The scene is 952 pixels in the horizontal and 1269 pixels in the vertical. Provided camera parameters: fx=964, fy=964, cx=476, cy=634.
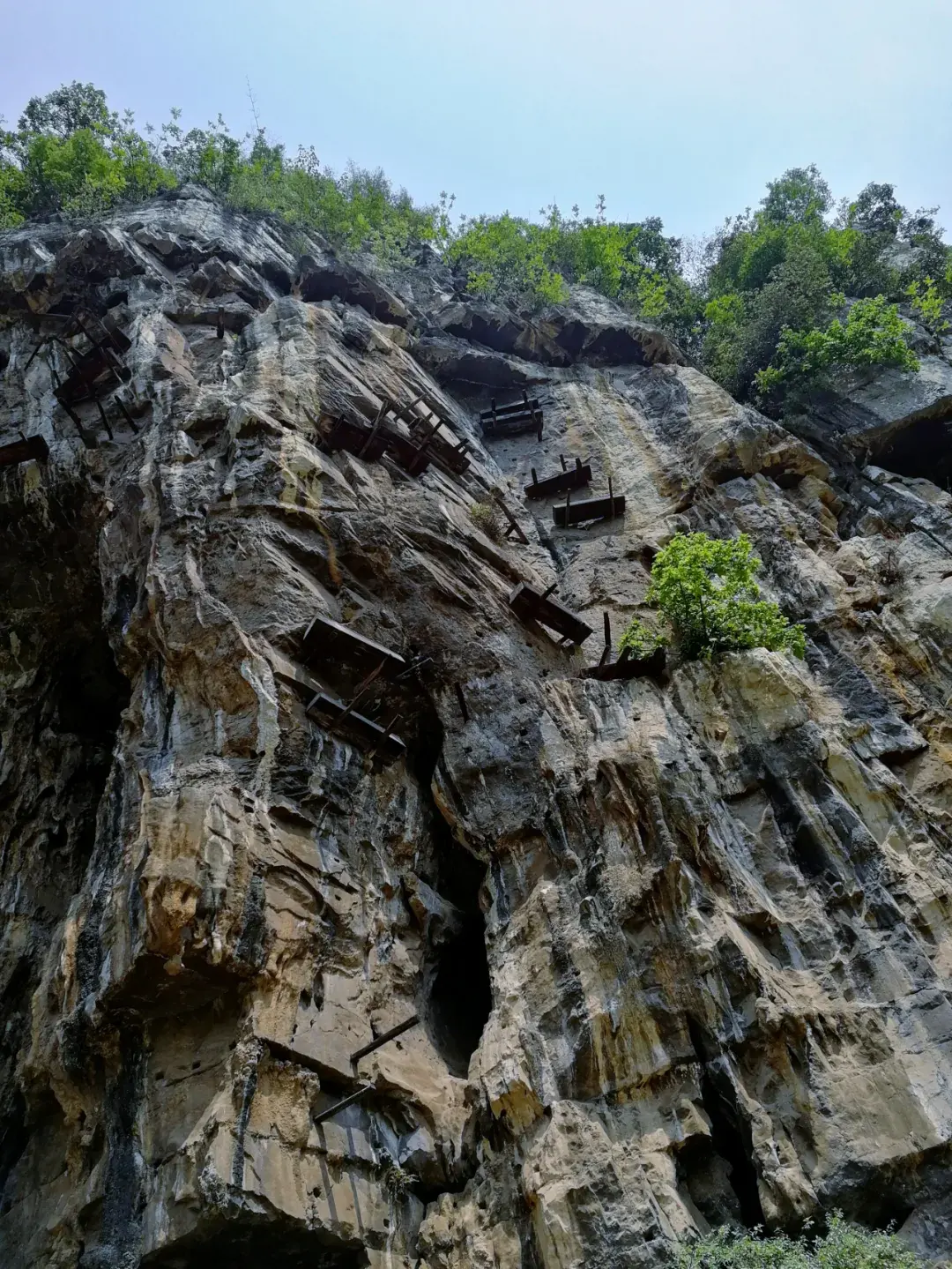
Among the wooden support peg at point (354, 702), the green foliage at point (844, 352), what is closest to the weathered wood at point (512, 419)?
the green foliage at point (844, 352)

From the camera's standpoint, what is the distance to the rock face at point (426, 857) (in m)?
10.6

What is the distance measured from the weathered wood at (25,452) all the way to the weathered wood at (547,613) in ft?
35.4

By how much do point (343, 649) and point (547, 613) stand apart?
158 inches

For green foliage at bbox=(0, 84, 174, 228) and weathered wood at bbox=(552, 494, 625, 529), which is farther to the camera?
green foliage at bbox=(0, 84, 174, 228)

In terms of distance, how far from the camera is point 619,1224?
9.95 metres

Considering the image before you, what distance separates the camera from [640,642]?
650 inches

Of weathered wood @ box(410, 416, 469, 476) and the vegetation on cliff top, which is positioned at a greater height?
the vegetation on cliff top

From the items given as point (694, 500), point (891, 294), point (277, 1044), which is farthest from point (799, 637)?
point (891, 294)

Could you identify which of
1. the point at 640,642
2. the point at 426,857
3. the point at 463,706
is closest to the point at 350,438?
the point at 463,706

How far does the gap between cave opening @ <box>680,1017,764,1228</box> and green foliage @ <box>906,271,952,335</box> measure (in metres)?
A: 24.7

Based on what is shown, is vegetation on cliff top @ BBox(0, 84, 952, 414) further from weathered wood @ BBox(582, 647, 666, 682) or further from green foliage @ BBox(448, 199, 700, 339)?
weathered wood @ BBox(582, 647, 666, 682)

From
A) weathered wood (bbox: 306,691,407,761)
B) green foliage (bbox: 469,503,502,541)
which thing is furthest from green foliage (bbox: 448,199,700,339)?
weathered wood (bbox: 306,691,407,761)

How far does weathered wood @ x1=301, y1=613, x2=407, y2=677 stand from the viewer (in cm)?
1538

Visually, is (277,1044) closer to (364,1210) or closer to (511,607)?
(364,1210)
